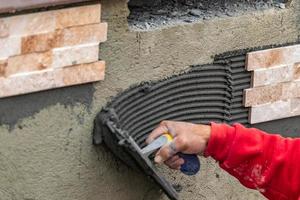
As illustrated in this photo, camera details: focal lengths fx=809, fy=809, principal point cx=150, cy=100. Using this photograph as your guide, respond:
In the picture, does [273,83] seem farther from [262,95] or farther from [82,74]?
[82,74]

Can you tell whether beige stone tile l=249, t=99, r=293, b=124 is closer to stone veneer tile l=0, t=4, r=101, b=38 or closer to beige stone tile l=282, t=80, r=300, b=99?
beige stone tile l=282, t=80, r=300, b=99

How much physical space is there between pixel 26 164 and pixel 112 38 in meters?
0.48

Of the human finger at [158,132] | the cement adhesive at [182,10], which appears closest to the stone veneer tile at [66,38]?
the cement adhesive at [182,10]

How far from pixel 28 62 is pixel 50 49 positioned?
0.08m

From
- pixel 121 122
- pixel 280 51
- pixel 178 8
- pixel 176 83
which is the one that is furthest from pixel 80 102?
pixel 280 51

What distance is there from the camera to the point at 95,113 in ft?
8.66

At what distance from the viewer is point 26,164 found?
8.29 feet

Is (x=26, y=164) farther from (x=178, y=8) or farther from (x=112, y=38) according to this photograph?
(x=178, y=8)

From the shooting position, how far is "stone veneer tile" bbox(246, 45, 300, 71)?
2.96 m

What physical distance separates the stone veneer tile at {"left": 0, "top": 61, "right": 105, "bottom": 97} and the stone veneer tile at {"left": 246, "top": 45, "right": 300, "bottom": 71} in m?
0.64

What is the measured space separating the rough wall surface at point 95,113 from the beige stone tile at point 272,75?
0.34ft

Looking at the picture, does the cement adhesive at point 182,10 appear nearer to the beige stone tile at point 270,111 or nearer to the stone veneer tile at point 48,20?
the stone veneer tile at point 48,20

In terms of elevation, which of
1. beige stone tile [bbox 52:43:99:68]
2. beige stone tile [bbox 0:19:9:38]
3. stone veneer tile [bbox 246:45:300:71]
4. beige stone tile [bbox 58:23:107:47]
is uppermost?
beige stone tile [bbox 0:19:9:38]

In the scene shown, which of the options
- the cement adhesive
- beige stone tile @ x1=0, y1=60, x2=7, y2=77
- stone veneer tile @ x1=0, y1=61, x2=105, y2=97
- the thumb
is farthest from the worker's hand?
beige stone tile @ x1=0, y1=60, x2=7, y2=77
